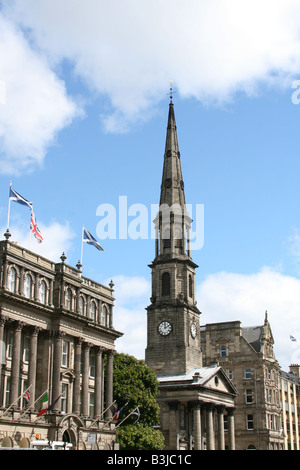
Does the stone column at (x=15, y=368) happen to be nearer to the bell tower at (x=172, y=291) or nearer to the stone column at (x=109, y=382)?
the stone column at (x=109, y=382)

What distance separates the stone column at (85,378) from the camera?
62844 mm

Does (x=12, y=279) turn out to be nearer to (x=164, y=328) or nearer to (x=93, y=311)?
(x=93, y=311)

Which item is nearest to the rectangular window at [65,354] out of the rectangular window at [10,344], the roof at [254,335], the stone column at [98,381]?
the stone column at [98,381]

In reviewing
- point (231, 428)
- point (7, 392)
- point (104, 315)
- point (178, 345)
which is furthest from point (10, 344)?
point (231, 428)

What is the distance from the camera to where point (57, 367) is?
58469 millimetres

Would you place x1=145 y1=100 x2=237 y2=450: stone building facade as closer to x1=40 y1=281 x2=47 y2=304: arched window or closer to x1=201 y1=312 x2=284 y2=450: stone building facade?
x1=201 y1=312 x2=284 y2=450: stone building facade

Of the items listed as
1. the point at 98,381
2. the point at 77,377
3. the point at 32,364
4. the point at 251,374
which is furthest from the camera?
the point at 251,374

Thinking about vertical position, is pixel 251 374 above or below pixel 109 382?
above

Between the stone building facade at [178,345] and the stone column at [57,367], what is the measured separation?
31.0 meters

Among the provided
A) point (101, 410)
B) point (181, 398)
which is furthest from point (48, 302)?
point (181, 398)

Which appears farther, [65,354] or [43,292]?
[65,354]

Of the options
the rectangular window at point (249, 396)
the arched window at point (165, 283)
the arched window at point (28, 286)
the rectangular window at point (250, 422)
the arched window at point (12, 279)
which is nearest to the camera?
the arched window at point (12, 279)

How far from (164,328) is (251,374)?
20.7 m

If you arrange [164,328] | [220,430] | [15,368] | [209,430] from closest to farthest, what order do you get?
[15,368]
[209,430]
[220,430]
[164,328]
